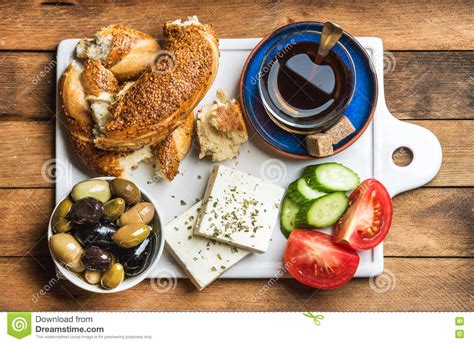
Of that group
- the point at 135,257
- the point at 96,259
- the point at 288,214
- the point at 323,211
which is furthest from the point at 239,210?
the point at 96,259

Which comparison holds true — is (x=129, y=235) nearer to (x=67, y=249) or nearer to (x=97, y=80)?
(x=67, y=249)

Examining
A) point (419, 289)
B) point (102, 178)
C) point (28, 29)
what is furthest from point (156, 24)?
point (419, 289)

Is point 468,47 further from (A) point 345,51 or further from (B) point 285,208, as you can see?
(B) point 285,208

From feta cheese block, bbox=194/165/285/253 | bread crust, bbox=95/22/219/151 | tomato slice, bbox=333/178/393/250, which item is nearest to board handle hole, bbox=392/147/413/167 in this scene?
tomato slice, bbox=333/178/393/250

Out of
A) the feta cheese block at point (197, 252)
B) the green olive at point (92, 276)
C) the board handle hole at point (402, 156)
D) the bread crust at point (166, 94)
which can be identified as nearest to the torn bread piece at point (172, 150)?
the bread crust at point (166, 94)

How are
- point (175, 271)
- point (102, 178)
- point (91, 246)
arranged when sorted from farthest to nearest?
→ point (175, 271) → point (102, 178) → point (91, 246)

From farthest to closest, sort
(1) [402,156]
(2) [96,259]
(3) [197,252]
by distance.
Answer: (1) [402,156], (3) [197,252], (2) [96,259]

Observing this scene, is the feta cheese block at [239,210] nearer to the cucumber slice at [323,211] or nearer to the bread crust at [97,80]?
the cucumber slice at [323,211]
